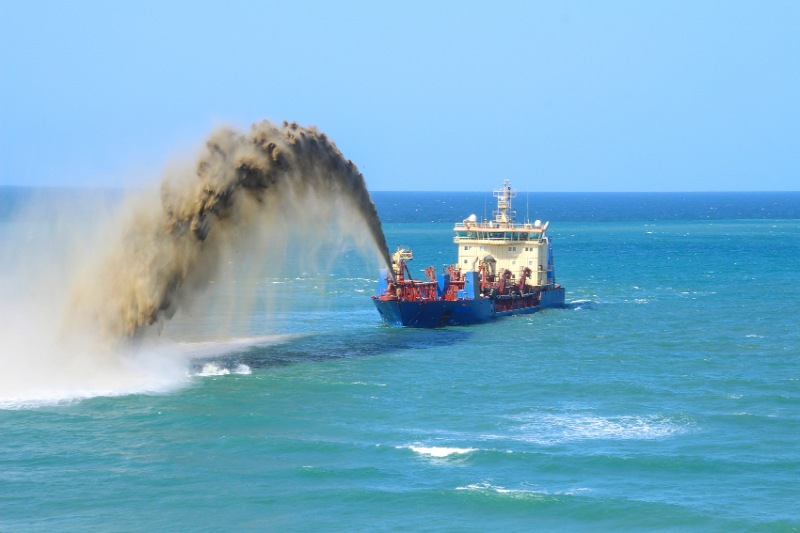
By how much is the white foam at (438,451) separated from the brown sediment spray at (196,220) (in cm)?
Answer: 1565

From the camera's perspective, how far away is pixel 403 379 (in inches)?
1833

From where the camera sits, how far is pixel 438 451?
34.7 m

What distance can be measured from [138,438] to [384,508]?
34.3ft

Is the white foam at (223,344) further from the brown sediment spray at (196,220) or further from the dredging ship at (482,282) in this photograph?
the dredging ship at (482,282)

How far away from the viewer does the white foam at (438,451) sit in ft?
113

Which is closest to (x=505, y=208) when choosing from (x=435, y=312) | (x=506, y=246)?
(x=506, y=246)

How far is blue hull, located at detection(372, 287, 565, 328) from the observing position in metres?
62.8

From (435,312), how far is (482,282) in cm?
912

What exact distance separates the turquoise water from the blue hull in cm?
115

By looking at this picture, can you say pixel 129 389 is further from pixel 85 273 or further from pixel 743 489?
pixel 743 489

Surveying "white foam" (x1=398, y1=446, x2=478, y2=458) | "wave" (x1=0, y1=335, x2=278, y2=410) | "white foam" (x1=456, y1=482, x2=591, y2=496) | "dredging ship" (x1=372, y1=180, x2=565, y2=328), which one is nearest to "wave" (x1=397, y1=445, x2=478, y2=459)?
"white foam" (x1=398, y1=446, x2=478, y2=458)

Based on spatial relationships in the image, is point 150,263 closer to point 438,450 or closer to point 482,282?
point 438,450

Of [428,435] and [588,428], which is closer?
[428,435]

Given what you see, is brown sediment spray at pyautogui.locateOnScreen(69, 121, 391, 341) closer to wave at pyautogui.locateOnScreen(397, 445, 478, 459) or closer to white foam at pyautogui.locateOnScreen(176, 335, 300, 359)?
white foam at pyautogui.locateOnScreen(176, 335, 300, 359)
